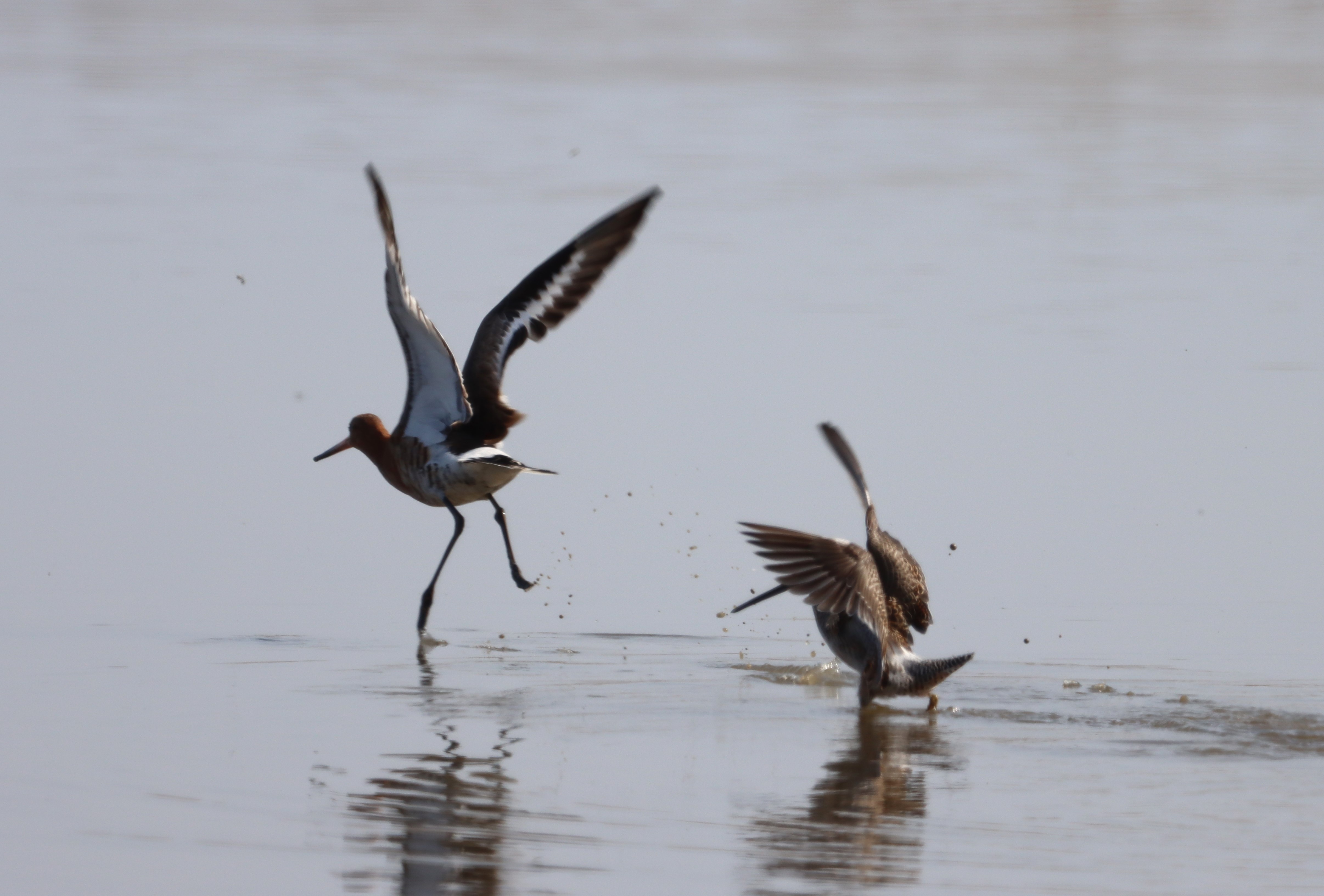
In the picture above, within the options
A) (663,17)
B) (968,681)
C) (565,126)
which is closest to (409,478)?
(968,681)

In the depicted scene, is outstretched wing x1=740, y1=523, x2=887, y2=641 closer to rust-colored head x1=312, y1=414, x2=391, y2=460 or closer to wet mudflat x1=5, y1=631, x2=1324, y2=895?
wet mudflat x1=5, y1=631, x2=1324, y2=895

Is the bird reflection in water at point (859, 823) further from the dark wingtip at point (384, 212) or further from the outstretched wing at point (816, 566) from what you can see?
the dark wingtip at point (384, 212)

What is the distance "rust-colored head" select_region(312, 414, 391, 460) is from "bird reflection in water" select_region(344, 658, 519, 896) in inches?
107

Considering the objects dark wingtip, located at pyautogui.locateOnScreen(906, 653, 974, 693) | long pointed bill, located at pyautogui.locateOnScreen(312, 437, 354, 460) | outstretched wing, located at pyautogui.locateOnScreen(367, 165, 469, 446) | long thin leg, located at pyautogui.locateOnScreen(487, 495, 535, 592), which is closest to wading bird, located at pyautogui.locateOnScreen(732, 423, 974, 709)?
dark wingtip, located at pyautogui.locateOnScreen(906, 653, 974, 693)

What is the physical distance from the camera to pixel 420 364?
8.31 meters

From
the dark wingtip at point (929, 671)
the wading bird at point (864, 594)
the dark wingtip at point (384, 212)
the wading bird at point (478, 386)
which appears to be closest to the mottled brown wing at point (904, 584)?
the wading bird at point (864, 594)

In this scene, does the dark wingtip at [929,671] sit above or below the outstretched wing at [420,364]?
below

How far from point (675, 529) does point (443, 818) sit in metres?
3.29

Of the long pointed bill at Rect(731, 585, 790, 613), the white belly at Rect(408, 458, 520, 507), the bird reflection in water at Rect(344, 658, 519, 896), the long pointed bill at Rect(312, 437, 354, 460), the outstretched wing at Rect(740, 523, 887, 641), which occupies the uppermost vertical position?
the long pointed bill at Rect(312, 437, 354, 460)

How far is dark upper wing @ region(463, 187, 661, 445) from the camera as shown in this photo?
322 inches

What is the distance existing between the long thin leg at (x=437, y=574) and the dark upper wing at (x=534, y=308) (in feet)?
1.33

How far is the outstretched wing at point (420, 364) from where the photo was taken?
25.1 ft

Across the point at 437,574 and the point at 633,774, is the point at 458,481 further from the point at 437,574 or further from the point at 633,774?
the point at 633,774

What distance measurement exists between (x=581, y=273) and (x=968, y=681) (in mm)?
2292
